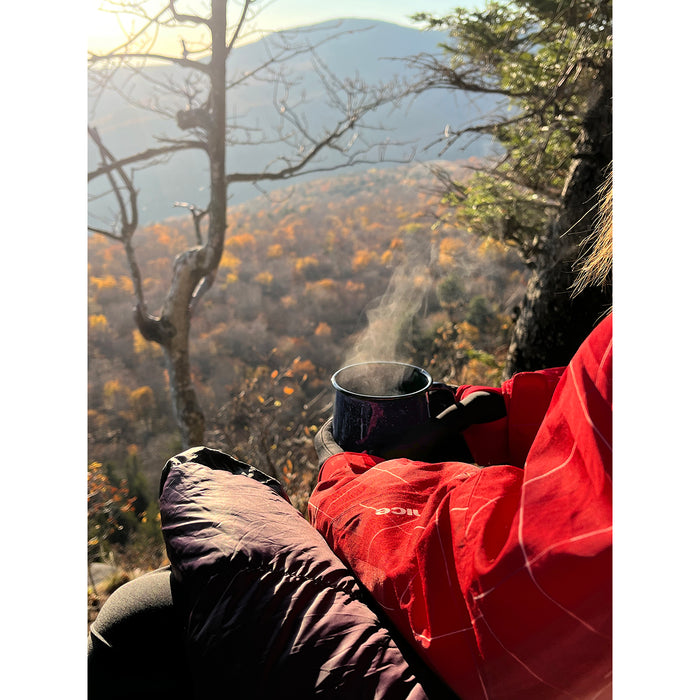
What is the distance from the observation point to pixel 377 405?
1.13m

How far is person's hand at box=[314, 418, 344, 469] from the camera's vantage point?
47.0 inches

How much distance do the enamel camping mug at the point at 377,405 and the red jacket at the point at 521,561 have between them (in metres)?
0.37

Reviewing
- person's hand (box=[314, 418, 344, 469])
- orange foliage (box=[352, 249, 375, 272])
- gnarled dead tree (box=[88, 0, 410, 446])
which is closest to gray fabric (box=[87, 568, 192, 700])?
person's hand (box=[314, 418, 344, 469])

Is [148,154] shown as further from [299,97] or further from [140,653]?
[140,653]

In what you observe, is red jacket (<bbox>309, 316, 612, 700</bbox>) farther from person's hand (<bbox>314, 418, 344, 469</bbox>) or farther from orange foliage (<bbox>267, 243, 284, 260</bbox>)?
orange foliage (<bbox>267, 243, 284, 260</bbox>)

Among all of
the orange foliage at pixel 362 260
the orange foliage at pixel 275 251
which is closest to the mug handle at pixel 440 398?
the orange foliage at pixel 362 260

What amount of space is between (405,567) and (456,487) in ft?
0.42

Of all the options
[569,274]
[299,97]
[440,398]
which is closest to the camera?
[440,398]

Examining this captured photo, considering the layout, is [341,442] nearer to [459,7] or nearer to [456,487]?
[456,487]

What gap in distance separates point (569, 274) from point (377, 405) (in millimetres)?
1735

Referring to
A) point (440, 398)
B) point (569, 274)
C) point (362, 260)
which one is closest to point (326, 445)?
point (440, 398)

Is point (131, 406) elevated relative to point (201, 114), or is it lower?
lower

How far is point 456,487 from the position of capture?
2.34 feet

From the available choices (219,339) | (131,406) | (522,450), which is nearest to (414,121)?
(522,450)
